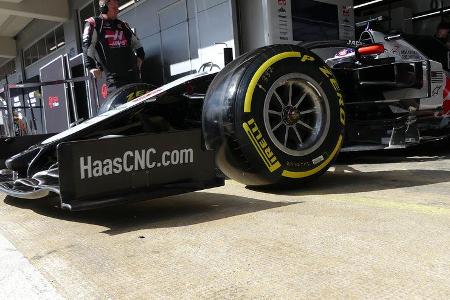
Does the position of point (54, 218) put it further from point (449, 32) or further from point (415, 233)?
point (449, 32)

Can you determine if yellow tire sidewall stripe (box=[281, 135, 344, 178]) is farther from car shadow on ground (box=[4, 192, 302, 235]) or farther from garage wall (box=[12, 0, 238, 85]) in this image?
garage wall (box=[12, 0, 238, 85])

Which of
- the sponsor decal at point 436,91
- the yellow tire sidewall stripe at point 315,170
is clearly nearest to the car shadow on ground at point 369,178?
the yellow tire sidewall stripe at point 315,170

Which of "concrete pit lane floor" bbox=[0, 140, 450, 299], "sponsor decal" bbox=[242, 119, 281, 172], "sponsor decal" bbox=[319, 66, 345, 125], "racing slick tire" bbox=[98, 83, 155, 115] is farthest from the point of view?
"racing slick tire" bbox=[98, 83, 155, 115]

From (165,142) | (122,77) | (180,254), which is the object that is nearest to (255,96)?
(165,142)

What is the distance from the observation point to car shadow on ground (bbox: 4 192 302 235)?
238 cm

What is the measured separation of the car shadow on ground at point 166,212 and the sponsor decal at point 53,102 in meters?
10.2

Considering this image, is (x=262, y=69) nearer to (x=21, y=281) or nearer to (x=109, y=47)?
(x=21, y=281)

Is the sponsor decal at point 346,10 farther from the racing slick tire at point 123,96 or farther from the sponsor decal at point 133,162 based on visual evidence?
the sponsor decal at point 133,162

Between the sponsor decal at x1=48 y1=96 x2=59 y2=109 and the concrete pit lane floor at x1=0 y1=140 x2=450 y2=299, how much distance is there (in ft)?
33.5

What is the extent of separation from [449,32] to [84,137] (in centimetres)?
521

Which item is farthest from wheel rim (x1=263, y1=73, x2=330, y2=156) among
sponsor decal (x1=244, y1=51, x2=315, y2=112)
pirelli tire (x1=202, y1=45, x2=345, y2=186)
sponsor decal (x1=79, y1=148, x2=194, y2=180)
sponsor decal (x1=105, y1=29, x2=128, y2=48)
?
sponsor decal (x1=105, y1=29, x2=128, y2=48)

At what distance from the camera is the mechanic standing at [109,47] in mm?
5027

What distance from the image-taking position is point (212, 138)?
273 centimetres

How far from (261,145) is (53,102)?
11.4m
